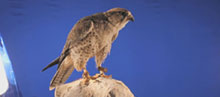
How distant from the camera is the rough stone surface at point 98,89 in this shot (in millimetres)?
1565

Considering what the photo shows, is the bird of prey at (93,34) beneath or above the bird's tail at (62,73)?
above

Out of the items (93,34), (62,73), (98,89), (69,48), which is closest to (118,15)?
(93,34)

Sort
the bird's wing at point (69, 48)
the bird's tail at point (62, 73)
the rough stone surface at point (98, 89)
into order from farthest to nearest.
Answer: the bird's tail at point (62, 73), the bird's wing at point (69, 48), the rough stone surface at point (98, 89)

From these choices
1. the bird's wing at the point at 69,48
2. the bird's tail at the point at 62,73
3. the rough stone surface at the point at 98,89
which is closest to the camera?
the rough stone surface at the point at 98,89

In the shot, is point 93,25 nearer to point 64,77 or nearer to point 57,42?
point 64,77

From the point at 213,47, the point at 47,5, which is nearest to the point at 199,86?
the point at 213,47

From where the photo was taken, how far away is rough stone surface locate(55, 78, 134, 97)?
61.6 inches

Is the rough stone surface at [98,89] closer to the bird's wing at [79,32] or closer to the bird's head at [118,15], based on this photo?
the bird's wing at [79,32]

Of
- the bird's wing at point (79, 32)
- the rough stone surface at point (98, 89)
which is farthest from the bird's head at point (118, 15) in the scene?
the rough stone surface at point (98, 89)

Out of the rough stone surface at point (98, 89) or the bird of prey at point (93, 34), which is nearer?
the rough stone surface at point (98, 89)

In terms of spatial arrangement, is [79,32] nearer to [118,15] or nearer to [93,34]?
[93,34]

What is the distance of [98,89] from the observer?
5.33 ft

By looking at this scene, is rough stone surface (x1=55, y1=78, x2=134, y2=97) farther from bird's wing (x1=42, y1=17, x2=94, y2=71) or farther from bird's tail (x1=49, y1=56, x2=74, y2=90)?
bird's wing (x1=42, y1=17, x2=94, y2=71)

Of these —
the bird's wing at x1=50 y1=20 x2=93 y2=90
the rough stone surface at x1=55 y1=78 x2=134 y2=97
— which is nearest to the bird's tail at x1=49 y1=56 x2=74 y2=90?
the bird's wing at x1=50 y1=20 x2=93 y2=90
